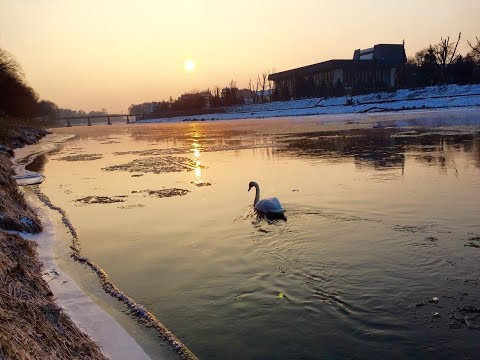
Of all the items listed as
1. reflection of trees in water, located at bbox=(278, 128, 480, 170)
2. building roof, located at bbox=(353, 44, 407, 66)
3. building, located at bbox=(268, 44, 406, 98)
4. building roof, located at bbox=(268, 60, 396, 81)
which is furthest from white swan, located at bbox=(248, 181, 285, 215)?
building roof, located at bbox=(353, 44, 407, 66)

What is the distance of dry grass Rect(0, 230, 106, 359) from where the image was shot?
2891mm

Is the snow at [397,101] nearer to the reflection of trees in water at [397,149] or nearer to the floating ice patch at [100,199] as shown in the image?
the reflection of trees in water at [397,149]

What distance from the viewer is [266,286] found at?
225 inches

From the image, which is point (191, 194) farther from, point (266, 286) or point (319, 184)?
point (266, 286)

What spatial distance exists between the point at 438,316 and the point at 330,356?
1.35m

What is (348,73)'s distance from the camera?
296 ft

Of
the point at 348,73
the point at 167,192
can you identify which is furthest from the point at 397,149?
the point at 348,73

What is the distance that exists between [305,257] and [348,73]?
88941mm

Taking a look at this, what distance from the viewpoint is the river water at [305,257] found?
176 inches

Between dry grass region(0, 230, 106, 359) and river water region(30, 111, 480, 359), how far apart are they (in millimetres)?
1136

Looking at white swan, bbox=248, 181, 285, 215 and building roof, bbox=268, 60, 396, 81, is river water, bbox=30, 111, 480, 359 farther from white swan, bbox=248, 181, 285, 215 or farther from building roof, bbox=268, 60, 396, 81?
building roof, bbox=268, 60, 396, 81

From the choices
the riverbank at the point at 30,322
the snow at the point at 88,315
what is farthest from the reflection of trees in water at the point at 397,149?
the riverbank at the point at 30,322

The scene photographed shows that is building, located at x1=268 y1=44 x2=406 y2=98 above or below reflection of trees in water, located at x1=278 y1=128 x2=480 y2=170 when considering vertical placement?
above

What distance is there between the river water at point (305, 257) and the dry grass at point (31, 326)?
3.73ft
